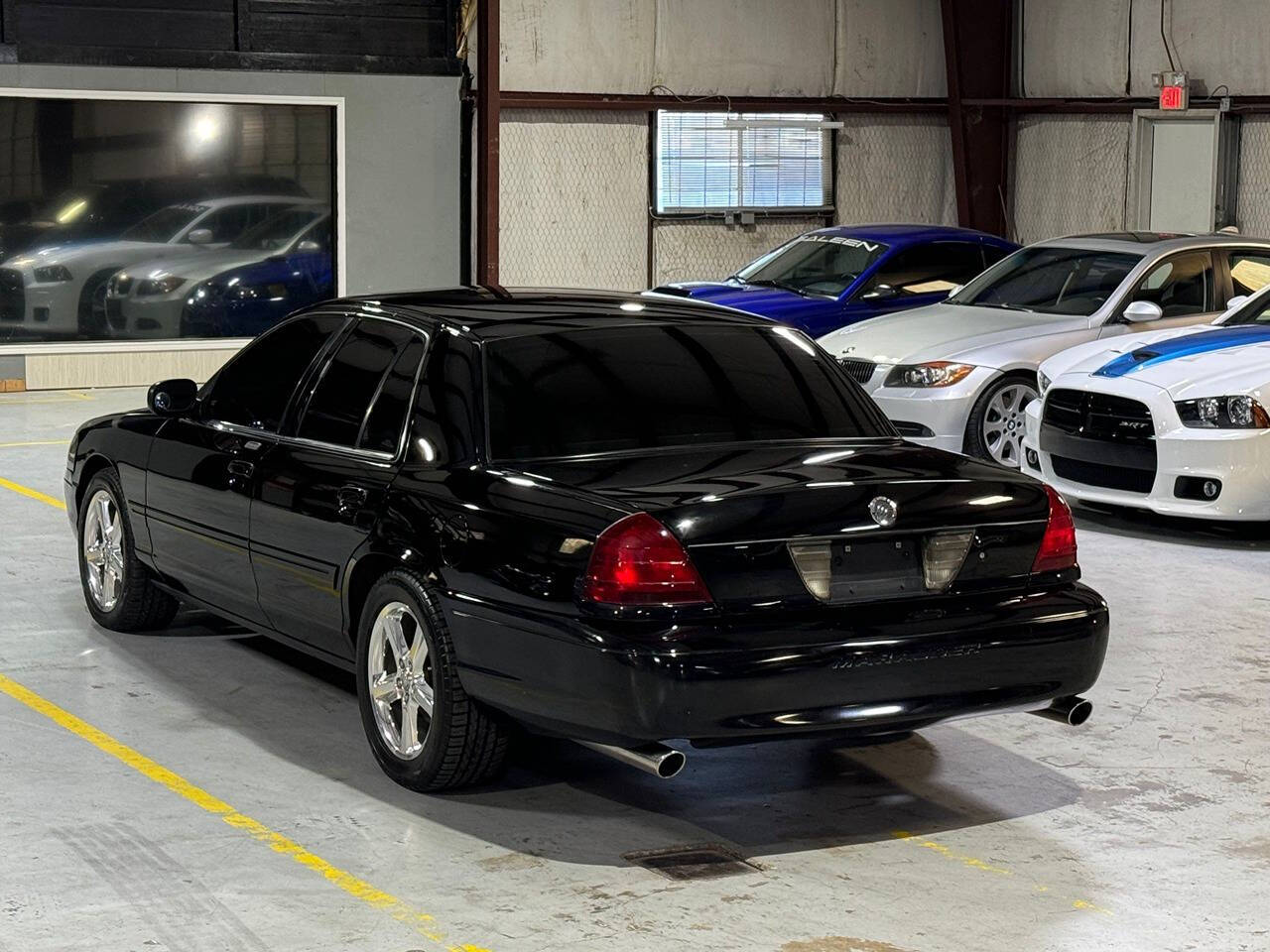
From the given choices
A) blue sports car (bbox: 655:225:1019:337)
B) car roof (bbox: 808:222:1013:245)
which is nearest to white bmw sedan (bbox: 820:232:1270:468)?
blue sports car (bbox: 655:225:1019:337)

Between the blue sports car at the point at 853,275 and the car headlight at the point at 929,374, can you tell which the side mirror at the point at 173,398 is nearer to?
the car headlight at the point at 929,374

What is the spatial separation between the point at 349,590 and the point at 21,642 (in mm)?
2253

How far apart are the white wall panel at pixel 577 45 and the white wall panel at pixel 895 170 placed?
262cm

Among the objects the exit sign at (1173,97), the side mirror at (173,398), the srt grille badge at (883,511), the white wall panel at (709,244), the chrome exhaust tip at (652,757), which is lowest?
the chrome exhaust tip at (652,757)

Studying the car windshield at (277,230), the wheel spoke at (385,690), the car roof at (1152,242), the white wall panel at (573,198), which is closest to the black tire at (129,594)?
the wheel spoke at (385,690)

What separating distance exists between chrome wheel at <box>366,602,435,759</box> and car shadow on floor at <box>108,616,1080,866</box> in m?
0.17

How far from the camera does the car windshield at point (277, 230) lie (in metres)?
18.2

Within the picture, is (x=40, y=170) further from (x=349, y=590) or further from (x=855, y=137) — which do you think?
(x=349, y=590)

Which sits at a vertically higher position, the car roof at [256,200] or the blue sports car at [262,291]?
the car roof at [256,200]

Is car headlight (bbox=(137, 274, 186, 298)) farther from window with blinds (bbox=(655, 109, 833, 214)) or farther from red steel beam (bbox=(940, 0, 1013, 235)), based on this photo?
red steel beam (bbox=(940, 0, 1013, 235))

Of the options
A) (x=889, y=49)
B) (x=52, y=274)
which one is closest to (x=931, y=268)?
(x=889, y=49)

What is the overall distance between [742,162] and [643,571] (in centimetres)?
1642

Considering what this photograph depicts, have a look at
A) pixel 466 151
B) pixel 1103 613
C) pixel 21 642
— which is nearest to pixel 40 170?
pixel 466 151

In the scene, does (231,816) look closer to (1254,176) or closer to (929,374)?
(929,374)
